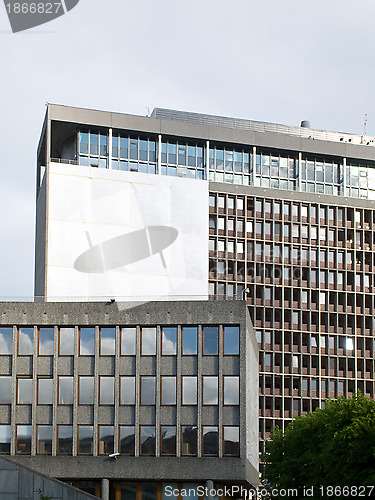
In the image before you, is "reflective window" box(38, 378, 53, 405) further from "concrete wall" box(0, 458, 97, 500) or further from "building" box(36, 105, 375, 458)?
"building" box(36, 105, 375, 458)

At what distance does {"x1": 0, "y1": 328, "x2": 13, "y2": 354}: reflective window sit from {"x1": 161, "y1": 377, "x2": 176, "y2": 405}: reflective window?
9446mm

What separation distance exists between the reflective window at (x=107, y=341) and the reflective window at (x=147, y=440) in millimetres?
4910

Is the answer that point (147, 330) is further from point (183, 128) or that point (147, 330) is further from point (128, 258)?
point (183, 128)

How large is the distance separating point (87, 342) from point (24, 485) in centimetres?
1171

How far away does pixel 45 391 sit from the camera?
188ft

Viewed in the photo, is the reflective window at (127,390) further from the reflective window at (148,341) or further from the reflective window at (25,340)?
the reflective window at (25,340)

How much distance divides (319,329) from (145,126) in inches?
1304

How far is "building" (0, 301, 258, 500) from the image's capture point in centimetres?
5603

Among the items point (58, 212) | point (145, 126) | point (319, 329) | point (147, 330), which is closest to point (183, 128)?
point (145, 126)

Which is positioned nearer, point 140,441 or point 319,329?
point 140,441

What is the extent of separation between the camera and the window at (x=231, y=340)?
57188 mm

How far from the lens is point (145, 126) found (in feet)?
381

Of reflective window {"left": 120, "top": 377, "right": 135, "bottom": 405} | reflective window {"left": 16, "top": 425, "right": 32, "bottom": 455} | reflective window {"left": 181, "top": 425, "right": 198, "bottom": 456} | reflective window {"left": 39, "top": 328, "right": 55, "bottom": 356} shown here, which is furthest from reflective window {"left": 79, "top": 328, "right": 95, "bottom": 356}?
reflective window {"left": 181, "top": 425, "right": 198, "bottom": 456}

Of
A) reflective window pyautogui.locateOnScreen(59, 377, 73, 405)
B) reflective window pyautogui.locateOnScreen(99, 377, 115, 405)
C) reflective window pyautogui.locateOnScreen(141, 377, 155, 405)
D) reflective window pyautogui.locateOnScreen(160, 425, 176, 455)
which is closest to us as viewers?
reflective window pyautogui.locateOnScreen(160, 425, 176, 455)
